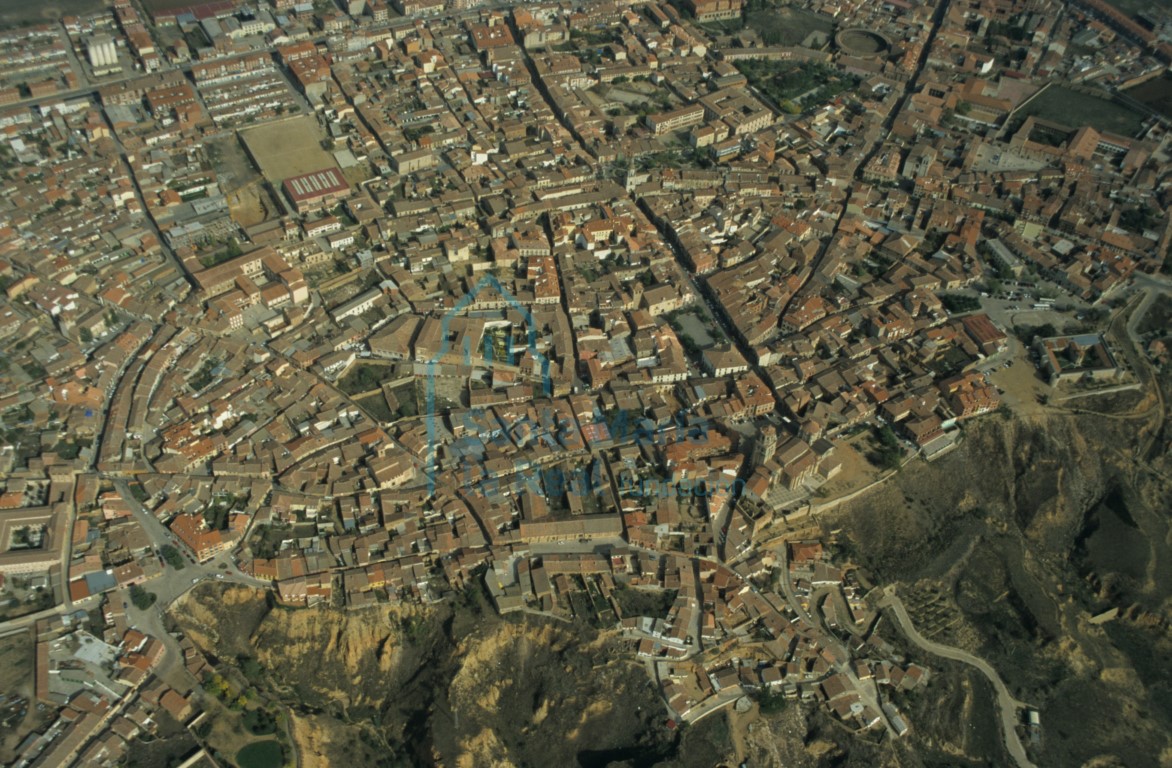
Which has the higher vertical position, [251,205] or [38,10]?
[38,10]

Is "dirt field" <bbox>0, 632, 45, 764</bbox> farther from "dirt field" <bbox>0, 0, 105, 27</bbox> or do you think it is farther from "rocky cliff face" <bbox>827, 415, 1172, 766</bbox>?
"dirt field" <bbox>0, 0, 105, 27</bbox>

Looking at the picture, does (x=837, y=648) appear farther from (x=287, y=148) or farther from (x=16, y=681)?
(x=287, y=148)

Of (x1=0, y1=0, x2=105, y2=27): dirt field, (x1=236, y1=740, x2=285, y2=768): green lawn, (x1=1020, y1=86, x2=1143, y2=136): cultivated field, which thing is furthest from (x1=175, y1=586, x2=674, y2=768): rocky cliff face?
(x1=1020, y1=86, x2=1143, y2=136): cultivated field

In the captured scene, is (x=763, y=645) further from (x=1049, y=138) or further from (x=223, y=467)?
(x=1049, y=138)

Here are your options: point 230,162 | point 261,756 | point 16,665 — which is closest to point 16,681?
point 16,665

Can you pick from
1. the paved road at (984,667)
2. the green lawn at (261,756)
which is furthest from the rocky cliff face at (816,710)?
the green lawn at (261,756)

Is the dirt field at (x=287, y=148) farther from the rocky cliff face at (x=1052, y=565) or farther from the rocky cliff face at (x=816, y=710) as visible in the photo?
the rocky cliff face at (x=1052, y=565)
